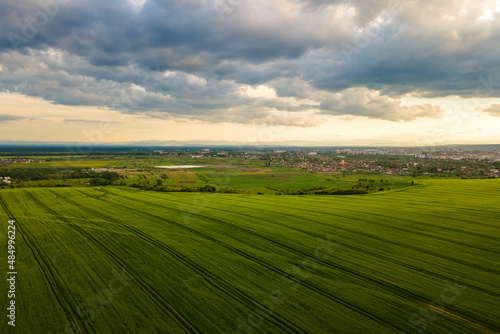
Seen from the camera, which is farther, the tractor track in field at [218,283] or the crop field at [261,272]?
the crop field at [261,272]

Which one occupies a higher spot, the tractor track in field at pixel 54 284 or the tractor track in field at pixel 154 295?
the tractor track in field at pixel 54 284

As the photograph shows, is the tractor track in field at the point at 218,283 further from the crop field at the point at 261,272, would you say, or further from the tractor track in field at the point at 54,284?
the tractor track in field at the point at 54,284

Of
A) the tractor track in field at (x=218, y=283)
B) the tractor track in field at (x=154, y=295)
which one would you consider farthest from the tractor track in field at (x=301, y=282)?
the tractor track in field at (x=154, y=295)

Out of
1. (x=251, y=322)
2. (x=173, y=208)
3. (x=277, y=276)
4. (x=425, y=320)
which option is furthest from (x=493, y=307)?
(x=173, y=208)

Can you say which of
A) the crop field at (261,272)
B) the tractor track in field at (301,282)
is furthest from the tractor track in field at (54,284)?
the tractor track in field at (301,282)

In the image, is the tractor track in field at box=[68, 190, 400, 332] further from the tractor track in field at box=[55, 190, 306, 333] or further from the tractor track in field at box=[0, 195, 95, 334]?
the tractor track in field at box=[0, 195, 95, 334]

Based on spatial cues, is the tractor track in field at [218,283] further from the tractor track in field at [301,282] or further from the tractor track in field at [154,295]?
the tractor track in field at [301,282]

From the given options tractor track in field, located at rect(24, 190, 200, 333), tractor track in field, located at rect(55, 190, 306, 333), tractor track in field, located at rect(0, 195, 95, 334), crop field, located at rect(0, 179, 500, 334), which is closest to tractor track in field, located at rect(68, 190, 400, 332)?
crop field, located at rect(0, 179, 500, 334)

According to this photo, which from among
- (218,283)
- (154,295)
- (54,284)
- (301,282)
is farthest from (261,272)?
(54,284)

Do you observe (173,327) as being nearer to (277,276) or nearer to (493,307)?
(277,276)
